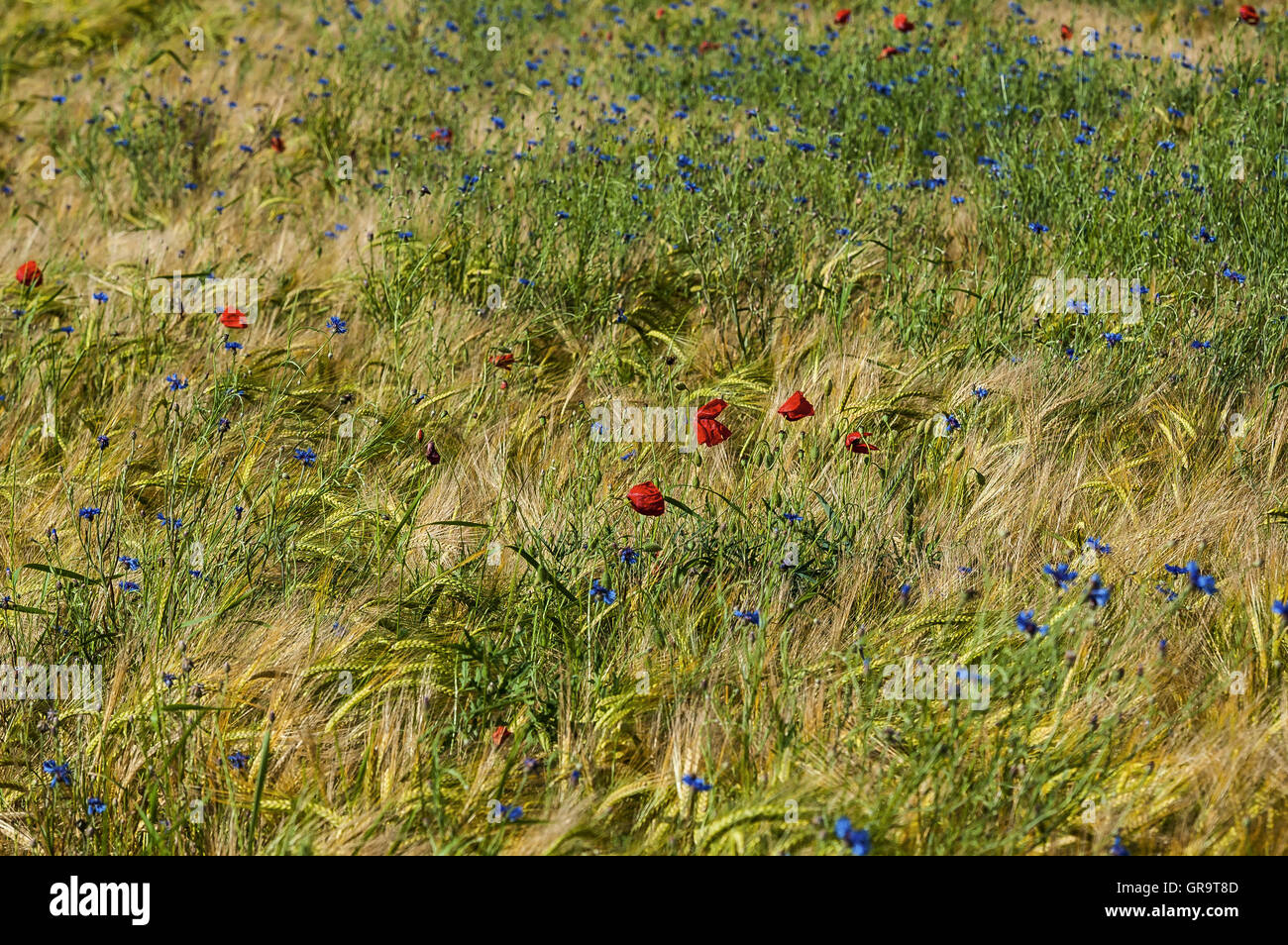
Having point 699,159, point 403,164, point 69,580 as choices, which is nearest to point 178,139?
point 403,164

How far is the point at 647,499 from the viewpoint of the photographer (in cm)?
245

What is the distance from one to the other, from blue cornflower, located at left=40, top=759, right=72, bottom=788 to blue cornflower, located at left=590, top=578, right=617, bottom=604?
1.05 m

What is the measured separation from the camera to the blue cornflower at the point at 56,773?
195cm

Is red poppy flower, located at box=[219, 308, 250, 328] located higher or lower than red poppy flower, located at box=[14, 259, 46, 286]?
lower

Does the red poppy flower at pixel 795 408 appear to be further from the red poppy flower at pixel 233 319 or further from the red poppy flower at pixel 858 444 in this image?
the red poppy flower at pixel 233 319

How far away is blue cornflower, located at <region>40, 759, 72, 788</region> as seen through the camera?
1953 mm

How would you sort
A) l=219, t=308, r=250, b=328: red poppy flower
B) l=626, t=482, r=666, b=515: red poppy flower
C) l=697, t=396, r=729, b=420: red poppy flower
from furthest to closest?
l=219, t=308, r=250, b=328: red poppy flower
l=697, t=396, r=729, b=420: red poppy flower
l=626, t=482, r=666, b=515: red poppy flower

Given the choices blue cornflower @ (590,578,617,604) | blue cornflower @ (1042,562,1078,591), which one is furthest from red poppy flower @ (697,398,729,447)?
blue cornflower @ (1042,562,1078,591)

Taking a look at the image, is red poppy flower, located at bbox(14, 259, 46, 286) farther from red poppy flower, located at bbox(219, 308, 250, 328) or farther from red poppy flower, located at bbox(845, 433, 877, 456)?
red poppy flower, located at bbox(845, 433, 877, 456)

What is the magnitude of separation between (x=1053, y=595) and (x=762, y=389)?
1.29m

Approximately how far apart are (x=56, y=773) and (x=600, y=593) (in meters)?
1.11

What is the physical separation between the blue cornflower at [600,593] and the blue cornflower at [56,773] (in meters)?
1.05

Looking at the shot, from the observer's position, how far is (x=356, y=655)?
2.30m

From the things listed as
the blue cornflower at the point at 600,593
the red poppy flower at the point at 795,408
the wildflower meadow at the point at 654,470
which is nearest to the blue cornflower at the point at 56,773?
the wildflower meadow at the point at 654,470
